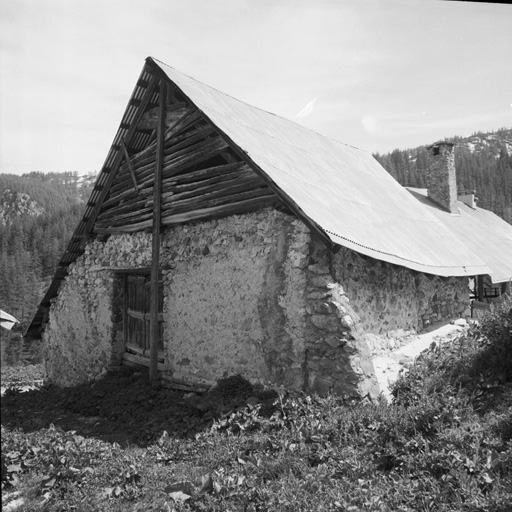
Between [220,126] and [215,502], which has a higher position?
[220,126]

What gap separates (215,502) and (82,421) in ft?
14.6

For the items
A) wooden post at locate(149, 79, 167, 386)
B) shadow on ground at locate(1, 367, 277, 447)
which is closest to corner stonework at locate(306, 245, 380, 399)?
shadow on ground at locate(1, 367, 277, 447)

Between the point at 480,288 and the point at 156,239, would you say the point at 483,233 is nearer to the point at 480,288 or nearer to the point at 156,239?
the point at 480,288

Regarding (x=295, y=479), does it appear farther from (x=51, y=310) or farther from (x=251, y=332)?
(x=51, y=310)

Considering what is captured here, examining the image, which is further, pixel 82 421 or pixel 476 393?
pixel 82 421

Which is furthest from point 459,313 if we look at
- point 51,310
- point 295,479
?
point 51,310

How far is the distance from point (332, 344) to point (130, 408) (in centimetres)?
372

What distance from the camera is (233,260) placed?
25.1ft

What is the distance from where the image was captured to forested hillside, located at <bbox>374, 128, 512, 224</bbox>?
56.2 m

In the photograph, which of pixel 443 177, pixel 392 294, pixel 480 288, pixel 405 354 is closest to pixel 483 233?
pixel 443 177

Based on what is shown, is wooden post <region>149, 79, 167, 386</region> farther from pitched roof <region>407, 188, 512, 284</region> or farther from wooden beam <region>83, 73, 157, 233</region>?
pitched roof <region>407, 188, 512, 284</region>

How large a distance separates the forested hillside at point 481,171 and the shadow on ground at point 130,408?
46.4 m

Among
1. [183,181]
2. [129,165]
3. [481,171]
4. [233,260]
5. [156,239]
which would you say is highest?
[481,171]

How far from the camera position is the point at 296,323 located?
671 centimetres
